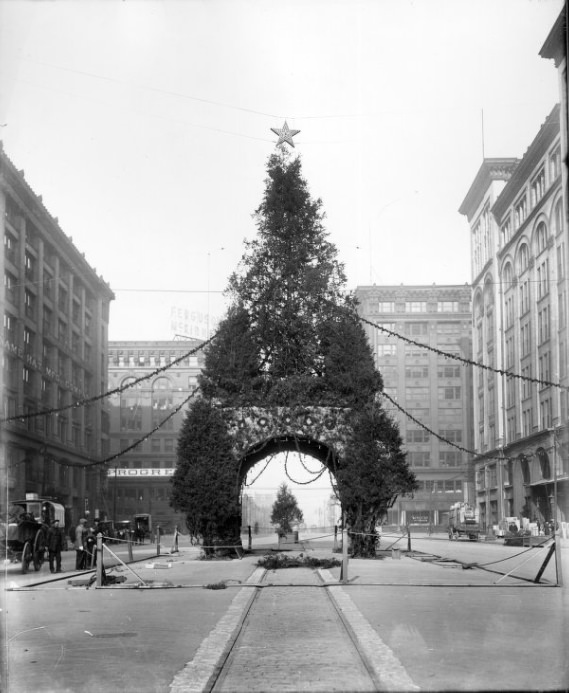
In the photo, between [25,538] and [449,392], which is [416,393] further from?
[25,538]

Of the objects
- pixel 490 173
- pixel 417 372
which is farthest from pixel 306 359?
pixel 417 372

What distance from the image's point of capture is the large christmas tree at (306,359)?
2383 cm

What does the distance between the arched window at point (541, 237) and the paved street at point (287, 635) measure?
27.3 metres

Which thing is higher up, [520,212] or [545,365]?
[520,212]

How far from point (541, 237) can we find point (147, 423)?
7080 cm

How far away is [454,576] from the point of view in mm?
19000

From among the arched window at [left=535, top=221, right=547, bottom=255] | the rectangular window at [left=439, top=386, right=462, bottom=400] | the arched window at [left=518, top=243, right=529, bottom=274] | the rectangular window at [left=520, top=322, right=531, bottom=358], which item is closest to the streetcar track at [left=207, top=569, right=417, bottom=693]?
the arched window at [left=535, top=221, right=547, bottom=255]

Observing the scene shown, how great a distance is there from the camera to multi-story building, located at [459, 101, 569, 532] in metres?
40.8

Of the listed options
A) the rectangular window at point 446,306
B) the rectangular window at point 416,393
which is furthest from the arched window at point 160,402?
the rectangular window at point 446,306

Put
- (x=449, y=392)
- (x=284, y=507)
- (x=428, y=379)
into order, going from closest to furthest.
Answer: (x=284, y=507)
(x=428, y=379)
(x=449, y=392)

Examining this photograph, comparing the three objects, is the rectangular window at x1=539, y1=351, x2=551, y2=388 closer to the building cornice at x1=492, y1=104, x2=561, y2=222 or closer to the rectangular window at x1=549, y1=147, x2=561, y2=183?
the building cornice at x1=492, y1=104, x2=561, y2=222

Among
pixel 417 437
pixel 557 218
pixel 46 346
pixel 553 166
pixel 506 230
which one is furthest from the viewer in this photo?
pixel 417 437

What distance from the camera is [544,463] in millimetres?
50094

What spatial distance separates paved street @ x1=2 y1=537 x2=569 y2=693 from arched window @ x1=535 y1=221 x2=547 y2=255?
2732 centimetres
